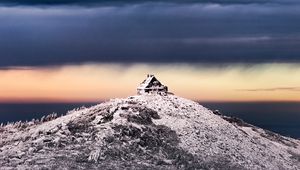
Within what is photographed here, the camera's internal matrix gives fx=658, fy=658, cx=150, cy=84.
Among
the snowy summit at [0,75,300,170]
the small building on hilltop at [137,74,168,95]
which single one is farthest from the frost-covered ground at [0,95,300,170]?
the small building on hilltop at [137,74,168,95]

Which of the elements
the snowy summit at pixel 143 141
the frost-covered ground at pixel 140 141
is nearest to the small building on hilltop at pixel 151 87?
the snowy summit at pixel 143 141

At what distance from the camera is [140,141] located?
67125 mm

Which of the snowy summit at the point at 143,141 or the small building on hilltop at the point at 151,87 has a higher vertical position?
the small building on hilltop at the point at 151,87

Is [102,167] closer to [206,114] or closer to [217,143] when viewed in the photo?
[217,143]

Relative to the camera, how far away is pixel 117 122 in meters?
70.2

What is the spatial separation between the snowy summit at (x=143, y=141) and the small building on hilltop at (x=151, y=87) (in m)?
0.12

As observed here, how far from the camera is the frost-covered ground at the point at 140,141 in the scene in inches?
2472

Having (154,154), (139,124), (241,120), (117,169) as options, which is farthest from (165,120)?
(241,120)

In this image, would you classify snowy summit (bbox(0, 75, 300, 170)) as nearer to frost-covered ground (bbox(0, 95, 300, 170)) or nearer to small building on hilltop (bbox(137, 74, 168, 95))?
frost-covered ground (bbox(0, 95, 300, 170))

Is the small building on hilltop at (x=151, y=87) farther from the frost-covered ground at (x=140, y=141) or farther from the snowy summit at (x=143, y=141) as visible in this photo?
the frost-covered ground at (x=140, y=141)

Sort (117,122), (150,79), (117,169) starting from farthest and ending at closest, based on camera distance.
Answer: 1. (150,79)
2. (117,122)
3. (117,169)

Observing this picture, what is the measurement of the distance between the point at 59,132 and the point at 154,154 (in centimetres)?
1052

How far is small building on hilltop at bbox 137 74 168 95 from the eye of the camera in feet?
270

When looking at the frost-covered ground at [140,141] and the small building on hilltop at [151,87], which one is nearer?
the frost-covered ground at [140,141]
